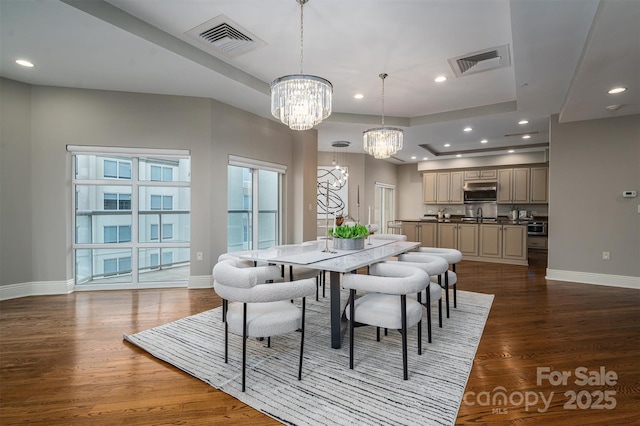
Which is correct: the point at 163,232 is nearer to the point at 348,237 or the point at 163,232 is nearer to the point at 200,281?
the point at 200,281

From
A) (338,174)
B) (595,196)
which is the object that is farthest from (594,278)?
(338,174)

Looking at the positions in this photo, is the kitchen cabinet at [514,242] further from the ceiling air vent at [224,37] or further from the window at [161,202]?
the window at [161,202]

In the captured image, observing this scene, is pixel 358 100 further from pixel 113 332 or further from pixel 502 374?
pixel 113 332

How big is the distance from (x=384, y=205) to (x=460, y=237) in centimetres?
288

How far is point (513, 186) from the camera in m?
8.20

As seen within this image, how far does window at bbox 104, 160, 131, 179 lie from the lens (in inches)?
173

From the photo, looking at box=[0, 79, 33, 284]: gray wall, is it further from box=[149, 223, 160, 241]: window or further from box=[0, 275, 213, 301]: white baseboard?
box=[149, 223, 160, 241]: window

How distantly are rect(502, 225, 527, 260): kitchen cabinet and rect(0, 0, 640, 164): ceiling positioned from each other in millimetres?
2460

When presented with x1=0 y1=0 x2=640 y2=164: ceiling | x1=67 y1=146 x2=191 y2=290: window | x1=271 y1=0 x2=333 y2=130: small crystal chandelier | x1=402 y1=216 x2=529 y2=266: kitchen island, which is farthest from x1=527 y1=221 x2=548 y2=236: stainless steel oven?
x1=67 y1=146 x2=191 y2=290: window

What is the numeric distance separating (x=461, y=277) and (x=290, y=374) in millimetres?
4098

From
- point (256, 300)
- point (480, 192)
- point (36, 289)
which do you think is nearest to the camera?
point (256, 300)

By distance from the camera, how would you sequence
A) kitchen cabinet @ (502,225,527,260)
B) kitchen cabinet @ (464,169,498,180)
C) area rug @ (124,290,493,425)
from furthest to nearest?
kitchen cabinet @ (464,169,498,180) < kitchen cabinet @ (502,225,527,260) < area rug @ (124,290,493,425)

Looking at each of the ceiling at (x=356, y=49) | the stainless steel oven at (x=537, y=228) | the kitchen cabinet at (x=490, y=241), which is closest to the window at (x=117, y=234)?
the ceiling at (x=356, y=49)

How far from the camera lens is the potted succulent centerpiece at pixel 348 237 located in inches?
125
